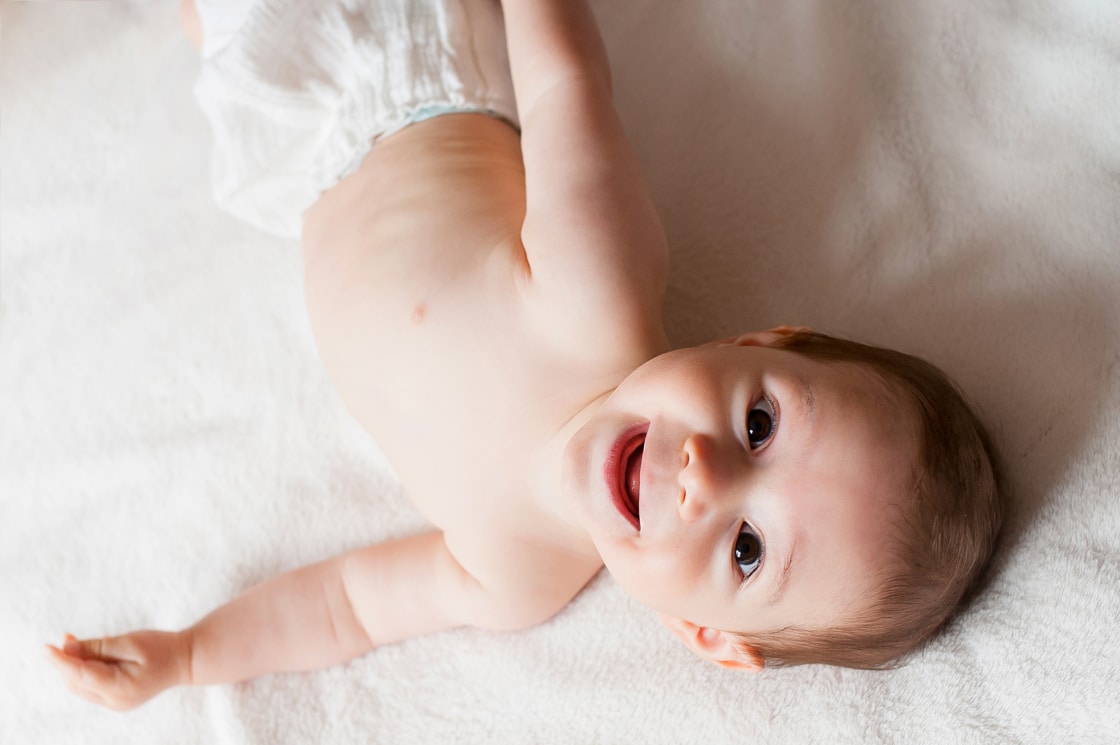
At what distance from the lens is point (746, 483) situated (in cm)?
107

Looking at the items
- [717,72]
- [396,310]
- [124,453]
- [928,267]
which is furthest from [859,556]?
[124,453]

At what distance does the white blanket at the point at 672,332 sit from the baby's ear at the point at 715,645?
0.51 ft

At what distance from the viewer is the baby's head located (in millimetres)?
1043

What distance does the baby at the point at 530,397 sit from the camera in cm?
107

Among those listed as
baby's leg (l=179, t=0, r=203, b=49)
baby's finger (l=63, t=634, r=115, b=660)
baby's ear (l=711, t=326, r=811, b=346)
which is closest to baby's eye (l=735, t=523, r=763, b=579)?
baby's ear (l=711, t=326, r=811, b=346)

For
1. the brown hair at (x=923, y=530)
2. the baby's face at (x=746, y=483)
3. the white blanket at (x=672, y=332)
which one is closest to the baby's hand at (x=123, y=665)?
the white blanket at (x=672, y=332)

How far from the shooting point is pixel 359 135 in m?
1.42

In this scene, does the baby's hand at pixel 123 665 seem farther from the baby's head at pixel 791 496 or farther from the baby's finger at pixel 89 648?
the baby's head at pixel 791 496

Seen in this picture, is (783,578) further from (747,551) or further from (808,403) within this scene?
(808,403)

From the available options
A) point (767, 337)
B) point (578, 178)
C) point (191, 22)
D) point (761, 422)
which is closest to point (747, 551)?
point (761, 422)

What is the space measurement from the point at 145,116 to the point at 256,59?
20.0 inches

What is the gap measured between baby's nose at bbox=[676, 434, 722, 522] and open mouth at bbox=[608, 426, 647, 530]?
6cm

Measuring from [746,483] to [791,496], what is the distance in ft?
0.18

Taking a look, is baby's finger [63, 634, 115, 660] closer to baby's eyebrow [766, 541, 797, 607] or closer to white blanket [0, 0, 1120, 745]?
white blanket [0, 0, 1120, 745]
